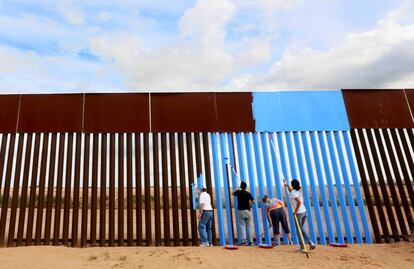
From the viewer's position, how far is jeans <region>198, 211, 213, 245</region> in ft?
24.0

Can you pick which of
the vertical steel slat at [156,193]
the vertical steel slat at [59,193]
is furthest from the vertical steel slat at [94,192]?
the vertical steel slat at [156,193]

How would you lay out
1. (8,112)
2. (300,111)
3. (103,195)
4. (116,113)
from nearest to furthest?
1. (103,195)
2. (8,112)
3. (116,113)
4. (300,111)

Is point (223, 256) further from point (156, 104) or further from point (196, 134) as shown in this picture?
point (156, 104)

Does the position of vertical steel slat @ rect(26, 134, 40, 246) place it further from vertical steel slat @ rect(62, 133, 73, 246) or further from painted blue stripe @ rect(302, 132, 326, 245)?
painted blue stripe @ rect(302, 132, 326, 245)

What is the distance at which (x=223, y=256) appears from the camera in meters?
5.82

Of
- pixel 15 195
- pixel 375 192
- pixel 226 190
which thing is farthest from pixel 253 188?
pixel 15 195

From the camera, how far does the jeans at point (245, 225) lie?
7.46 metres

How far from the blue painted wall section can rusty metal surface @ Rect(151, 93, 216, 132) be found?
1306 mm

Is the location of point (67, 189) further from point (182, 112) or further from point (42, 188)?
point (182, 112)

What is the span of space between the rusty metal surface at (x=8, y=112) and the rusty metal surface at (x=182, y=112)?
3.59m

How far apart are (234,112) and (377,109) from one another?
410 centimetres

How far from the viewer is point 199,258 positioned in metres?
5.64

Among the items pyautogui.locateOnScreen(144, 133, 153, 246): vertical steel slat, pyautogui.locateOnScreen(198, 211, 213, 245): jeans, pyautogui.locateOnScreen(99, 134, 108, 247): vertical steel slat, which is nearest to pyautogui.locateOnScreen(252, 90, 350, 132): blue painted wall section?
pyautogui.locateOnScreen(198, 211, 213, 245): jeans

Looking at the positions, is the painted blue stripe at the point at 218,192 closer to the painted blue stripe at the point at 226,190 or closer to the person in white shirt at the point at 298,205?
the painted blue stripe at the point at 226,190
